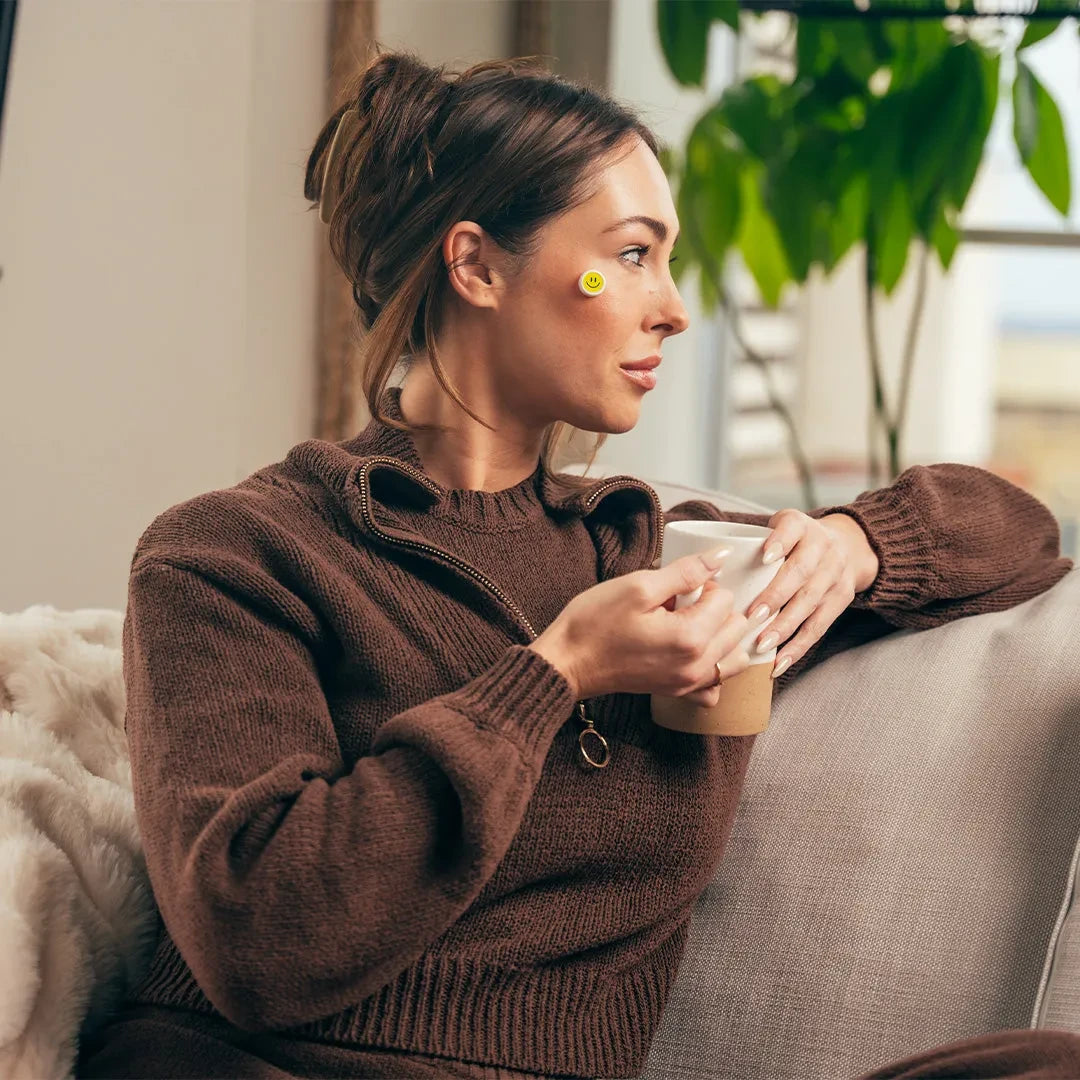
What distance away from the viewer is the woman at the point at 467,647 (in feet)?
2.81

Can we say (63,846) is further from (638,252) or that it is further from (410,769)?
(638,252)

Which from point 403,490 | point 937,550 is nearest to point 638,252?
point 403,490

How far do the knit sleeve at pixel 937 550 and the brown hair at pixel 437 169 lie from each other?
26 cm

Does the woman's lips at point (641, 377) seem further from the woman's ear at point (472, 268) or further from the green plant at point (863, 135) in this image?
the green plant at point (863, 135)

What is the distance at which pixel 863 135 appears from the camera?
2279 mm

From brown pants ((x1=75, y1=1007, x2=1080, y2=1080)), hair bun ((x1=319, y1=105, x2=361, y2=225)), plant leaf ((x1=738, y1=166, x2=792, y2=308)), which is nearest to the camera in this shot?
brown pants ((x1=75, y1=1007, x2=1080, y2=1080))

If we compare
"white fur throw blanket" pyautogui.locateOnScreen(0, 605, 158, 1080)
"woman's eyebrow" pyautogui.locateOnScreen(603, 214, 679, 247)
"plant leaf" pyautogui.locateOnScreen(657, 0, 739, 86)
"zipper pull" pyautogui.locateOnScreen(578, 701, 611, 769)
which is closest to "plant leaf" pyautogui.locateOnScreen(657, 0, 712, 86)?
"plant leaf" pyautogui.locateOnScreen(657, 0, 739, 86)

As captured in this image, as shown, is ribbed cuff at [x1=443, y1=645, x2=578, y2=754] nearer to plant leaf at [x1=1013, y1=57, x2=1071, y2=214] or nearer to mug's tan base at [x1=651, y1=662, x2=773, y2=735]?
mug's tan base at [x1=651, y1=662, x2=773, y2=735]

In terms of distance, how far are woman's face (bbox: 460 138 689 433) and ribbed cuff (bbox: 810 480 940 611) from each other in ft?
0.82

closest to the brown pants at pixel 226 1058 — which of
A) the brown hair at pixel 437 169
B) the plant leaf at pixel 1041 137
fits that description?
the brown hair at pixel 437 169

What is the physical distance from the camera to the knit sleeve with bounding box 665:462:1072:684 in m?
1.22

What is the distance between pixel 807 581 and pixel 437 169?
0.45 meters

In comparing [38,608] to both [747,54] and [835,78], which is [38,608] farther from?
[747,54]

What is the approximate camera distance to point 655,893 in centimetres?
105
